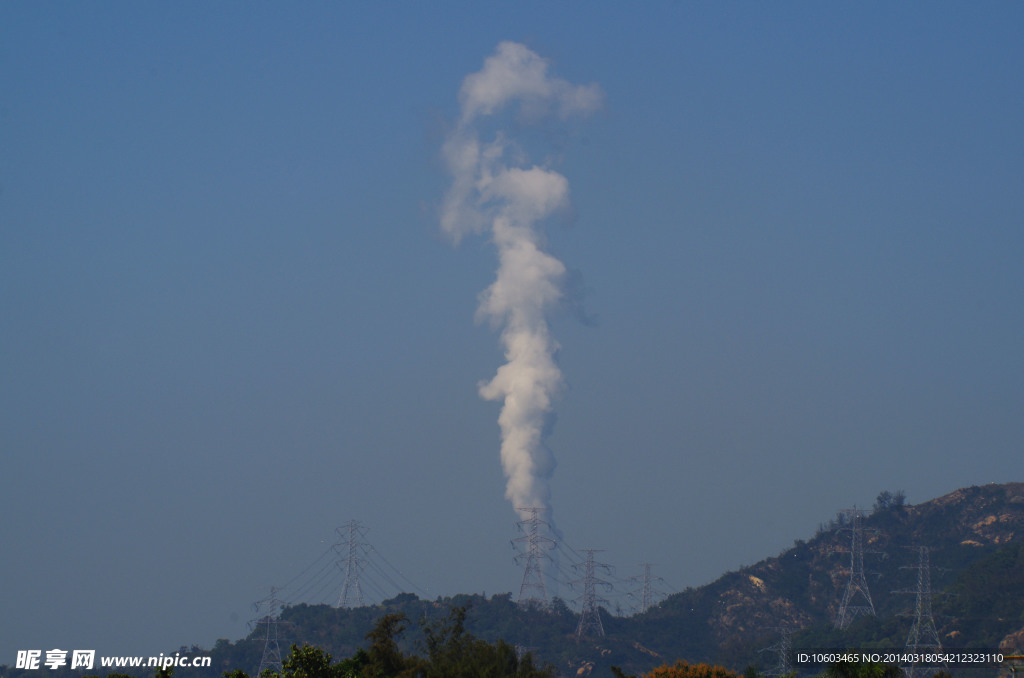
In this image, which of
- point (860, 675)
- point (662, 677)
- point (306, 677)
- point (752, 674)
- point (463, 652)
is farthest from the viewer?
point (463, 652)

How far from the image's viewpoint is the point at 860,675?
78500 mm

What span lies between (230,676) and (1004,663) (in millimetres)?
58708

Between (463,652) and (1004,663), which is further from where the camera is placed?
(463,652)

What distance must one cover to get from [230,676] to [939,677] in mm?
59779

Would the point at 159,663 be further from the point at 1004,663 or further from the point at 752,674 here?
the point at 1004,663

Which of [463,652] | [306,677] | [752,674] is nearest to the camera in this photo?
[306,677]

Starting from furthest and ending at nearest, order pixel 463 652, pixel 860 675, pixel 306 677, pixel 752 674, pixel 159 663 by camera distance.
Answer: pixel 463 652 < pixel 752 674 < pixel 860 675 < pixel 306 677 < pixel 159 663

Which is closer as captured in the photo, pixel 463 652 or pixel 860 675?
pixel 860 675

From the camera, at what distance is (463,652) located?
99.2 metres

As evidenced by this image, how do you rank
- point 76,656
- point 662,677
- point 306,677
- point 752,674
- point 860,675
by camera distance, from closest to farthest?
point 306,677 → point 860,675 → point 662,677 → point 752,674 → point 76,656

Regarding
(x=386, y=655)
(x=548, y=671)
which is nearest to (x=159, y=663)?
(x=386, y=655)

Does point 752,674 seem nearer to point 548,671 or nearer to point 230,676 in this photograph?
point 548,671

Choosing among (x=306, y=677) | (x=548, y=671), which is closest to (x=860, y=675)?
(x=548, y=671)

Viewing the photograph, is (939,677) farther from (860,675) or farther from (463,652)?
(463,652)
